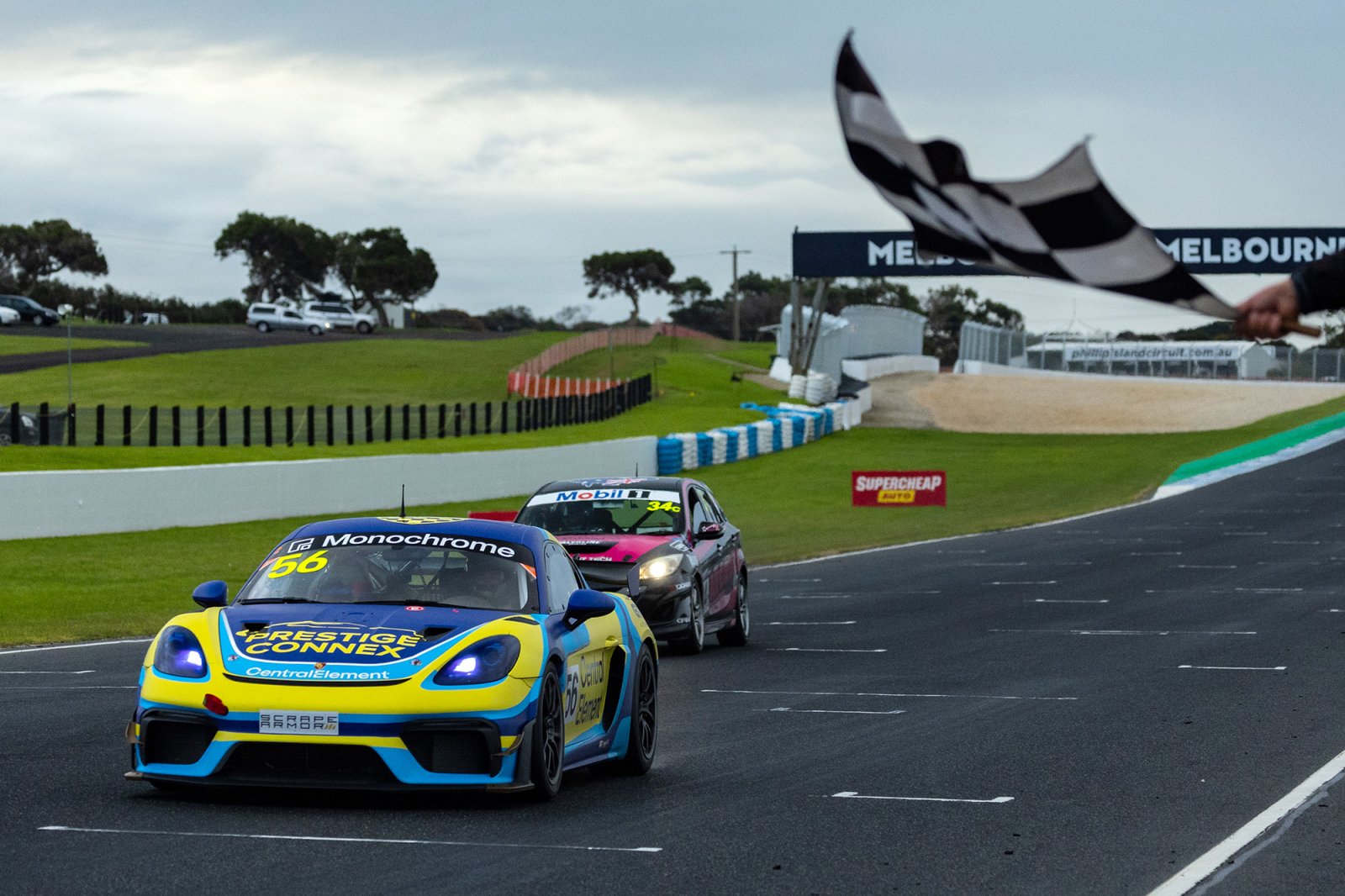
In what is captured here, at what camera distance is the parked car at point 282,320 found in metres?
96.2

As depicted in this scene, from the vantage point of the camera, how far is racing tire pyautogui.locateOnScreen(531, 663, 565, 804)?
8.37m

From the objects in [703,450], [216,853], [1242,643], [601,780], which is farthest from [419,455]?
[216,853]

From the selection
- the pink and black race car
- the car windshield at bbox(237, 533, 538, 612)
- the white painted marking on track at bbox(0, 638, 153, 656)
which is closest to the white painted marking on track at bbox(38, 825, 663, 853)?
the car windshield at bbox(237, 533, 538, 612)

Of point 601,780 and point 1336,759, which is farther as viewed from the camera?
point 1336,759

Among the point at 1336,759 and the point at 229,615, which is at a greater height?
the point at 229,615

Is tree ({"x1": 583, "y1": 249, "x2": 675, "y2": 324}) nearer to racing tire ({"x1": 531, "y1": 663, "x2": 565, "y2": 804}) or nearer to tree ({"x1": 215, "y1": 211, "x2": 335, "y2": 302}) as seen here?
tree ({"x1": 215, "y1": 211, "x2": 335, "y2": 302})

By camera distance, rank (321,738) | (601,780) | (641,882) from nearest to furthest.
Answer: (641,882), (321,738), (601,780)

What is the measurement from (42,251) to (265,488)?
104 metres

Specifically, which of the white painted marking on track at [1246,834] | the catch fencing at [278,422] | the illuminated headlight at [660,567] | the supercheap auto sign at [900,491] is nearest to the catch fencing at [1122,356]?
the catch fencing at [278,422]

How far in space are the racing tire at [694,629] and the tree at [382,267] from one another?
124716mm

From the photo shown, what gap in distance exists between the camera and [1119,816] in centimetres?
845

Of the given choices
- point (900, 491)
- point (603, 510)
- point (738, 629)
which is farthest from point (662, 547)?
point (900, 491)

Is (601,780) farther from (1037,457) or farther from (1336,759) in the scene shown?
(1037,457)

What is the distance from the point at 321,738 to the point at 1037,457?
4718 centimetres
